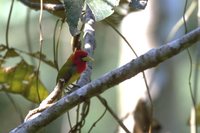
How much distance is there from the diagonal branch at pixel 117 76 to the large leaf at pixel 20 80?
2.13 ft

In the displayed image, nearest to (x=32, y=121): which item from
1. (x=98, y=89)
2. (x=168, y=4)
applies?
(x=98, y=89)

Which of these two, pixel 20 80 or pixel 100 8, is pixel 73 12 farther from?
pixel 20 80

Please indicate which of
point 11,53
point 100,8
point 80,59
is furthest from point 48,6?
point 100,8

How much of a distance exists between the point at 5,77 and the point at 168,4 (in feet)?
1.86

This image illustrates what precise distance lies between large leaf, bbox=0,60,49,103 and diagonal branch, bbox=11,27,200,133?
65 cm

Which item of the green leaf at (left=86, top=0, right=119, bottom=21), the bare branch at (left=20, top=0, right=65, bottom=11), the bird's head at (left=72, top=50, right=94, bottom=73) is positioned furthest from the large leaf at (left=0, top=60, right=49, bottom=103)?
the green leaf at (left=86, top=0, right=119, bottom=21)

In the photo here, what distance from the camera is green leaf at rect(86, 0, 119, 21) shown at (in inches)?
41.6

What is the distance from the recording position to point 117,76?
3.30ft

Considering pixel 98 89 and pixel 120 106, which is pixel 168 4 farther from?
pixel 98 89

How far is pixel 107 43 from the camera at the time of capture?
4.27 m

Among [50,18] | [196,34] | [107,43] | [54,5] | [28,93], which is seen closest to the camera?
[196,34]

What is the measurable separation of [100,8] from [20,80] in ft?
2.23

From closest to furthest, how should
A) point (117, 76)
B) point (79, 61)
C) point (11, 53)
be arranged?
point (117, 76) < point (79, 61) < point (11, 53)

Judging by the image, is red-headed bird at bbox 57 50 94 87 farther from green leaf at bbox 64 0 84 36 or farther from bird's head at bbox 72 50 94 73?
green leaf at bbox 64 0 84 36
